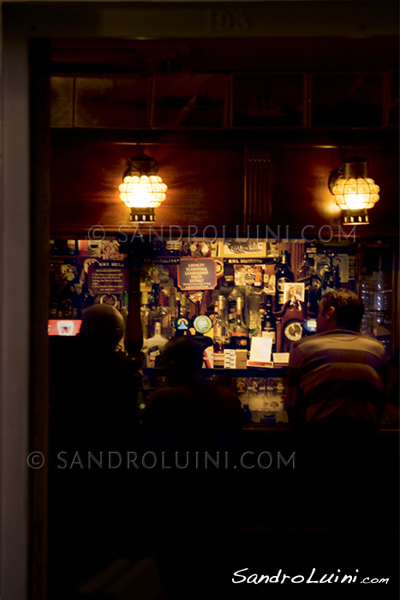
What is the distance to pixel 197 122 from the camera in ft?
16.0

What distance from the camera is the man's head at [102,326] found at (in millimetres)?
3197

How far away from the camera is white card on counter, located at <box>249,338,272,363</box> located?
550cm

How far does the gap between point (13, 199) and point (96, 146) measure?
3.52 metres

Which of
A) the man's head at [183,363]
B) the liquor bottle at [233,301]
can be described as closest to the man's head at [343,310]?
the man's head at [183,363]

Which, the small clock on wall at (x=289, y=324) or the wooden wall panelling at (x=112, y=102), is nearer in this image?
the wooden wall panelling at (x=112, y=102)

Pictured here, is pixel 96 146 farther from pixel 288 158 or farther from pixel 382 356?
pixel 382 356

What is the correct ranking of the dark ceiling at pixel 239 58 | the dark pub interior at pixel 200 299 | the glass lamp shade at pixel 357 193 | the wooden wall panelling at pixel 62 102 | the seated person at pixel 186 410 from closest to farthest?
1. the dark pub interior at pixel 200 299
2. the seated person at pixel 186 410
3. the dark ceiling at pixel 239 58
4. the glass lamp shade at pixel 357 193
5. the wooden wall panelling at pixel 62 102

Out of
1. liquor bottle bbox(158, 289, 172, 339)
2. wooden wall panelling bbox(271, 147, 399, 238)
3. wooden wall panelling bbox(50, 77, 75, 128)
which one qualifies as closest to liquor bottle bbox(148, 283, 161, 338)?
liquor bottle bbox(158, 289, 172, 339)

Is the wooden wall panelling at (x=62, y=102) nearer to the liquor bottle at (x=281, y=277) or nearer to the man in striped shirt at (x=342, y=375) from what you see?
the liquor bottle at (x=281, y=277)

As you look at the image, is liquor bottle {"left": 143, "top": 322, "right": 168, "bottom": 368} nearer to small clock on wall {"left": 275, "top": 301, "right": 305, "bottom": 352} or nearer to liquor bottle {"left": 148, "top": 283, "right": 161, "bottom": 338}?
liquor bottle {"left": 148, "top": 283, "right": 161, "bottom": 338}

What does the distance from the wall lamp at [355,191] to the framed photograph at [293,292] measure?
957mm

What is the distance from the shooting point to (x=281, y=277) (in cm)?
554

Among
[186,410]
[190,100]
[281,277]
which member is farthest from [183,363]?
[190,100]

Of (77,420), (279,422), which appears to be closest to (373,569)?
(279,422)
